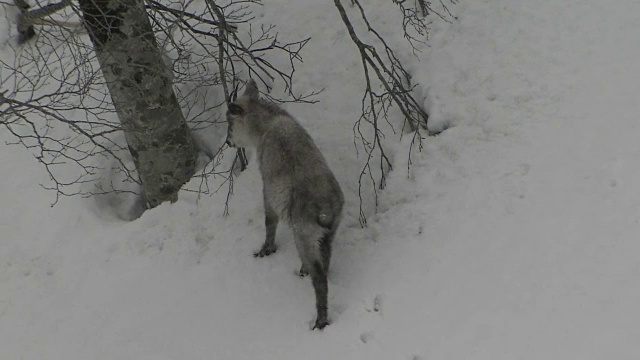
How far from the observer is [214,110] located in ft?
24.1

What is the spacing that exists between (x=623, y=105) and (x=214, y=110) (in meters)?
4.93

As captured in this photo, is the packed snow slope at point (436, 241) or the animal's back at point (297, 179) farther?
the animal's back at point (297, 179)

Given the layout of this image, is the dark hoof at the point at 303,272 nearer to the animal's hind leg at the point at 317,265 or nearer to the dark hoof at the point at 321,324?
the animal's hind leg at the point at 317,265

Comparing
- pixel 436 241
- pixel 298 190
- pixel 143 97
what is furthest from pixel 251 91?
pixel 436 241

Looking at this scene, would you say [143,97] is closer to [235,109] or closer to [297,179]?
[235,109]

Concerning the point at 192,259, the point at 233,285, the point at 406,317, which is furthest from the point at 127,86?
the point at 406,317

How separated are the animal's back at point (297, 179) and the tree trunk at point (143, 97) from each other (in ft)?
Result: 4.31

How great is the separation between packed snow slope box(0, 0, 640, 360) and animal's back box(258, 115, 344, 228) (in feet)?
2.63

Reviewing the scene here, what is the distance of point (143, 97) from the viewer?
6.21 meters

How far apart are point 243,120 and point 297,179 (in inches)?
52.5

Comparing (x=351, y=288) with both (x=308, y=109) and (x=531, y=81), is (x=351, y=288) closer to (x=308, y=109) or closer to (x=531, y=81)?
(x=308, y=109)

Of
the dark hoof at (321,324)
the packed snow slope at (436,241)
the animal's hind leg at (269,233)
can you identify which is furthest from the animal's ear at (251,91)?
the dark hoof at (321,324)

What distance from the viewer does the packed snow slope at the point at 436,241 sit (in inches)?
182

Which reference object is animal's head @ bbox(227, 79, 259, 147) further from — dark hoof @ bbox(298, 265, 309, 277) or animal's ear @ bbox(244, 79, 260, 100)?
dark hoof @ bbox(298, 265, 309, 277)
